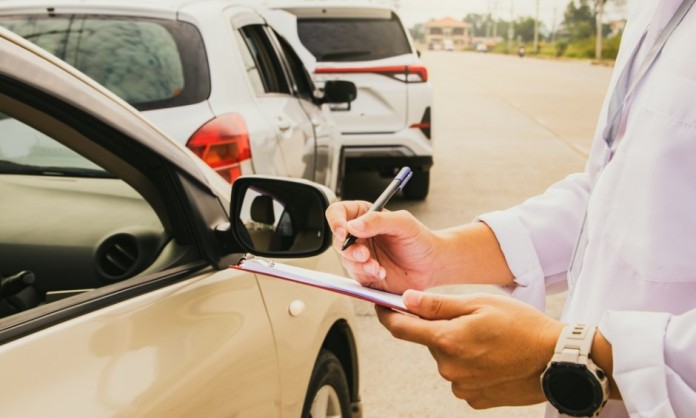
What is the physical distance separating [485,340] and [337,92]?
4478 millimetres

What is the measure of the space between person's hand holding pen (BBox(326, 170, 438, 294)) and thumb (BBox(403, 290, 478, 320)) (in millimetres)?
195

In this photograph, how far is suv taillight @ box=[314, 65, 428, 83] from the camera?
24.8 feet

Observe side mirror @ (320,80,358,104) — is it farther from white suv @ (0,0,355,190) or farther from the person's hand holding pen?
the person's hand holding pen

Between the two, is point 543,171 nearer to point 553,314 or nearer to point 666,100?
point 553,314

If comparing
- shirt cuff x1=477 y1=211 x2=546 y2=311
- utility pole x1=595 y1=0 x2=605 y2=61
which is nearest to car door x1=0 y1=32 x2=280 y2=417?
shirt cuff x1=477 y1=211 x2=546 y2=311

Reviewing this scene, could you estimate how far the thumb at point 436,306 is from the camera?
132cm

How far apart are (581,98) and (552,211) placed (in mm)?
21687

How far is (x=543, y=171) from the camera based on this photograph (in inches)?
404

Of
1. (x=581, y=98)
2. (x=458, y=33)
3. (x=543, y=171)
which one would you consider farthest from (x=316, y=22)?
(x=458, y=33)

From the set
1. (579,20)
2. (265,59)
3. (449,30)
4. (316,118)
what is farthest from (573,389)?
(449,30)

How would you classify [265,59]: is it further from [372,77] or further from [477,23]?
[477,23]

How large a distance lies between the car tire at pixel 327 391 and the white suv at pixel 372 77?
4.95m

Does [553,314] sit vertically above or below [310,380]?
below

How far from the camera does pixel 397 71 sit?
24.9 feet
